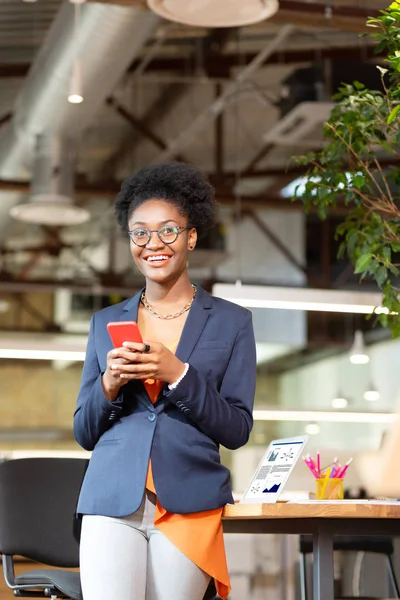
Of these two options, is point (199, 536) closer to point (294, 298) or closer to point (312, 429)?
point (294, 298)

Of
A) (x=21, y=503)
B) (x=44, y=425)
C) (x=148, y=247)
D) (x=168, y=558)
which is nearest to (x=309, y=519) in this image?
(x=168, y=558)

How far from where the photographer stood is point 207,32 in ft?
33.6

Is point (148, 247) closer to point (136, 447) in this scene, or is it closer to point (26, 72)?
point (136, 447)

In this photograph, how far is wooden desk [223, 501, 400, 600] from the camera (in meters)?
2.43

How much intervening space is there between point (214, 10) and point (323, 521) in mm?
3308

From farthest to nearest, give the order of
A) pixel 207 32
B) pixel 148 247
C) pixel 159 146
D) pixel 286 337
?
pixel 286 337 → pixel 159 146 → pixel 207 32 → pixel 148 247

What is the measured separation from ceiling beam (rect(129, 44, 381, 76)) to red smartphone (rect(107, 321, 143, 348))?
8300 mm

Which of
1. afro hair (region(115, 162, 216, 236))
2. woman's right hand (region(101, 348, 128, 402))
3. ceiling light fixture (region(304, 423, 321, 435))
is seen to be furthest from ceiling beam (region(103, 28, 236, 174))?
woman's right hand (region(101, 348, 128, 402))

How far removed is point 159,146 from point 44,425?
4515mm

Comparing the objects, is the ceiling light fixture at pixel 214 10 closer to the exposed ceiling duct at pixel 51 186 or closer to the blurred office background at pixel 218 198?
the blurred office background at pixel 218 198

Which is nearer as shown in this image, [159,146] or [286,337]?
[159,146]

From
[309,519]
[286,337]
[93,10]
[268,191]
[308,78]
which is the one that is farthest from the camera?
[286,337]

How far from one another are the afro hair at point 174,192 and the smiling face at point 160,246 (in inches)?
1.2

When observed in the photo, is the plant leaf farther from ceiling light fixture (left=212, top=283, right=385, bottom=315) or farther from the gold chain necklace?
ceiling light fixture (left=212, top=283, right=385, bottom=315)
